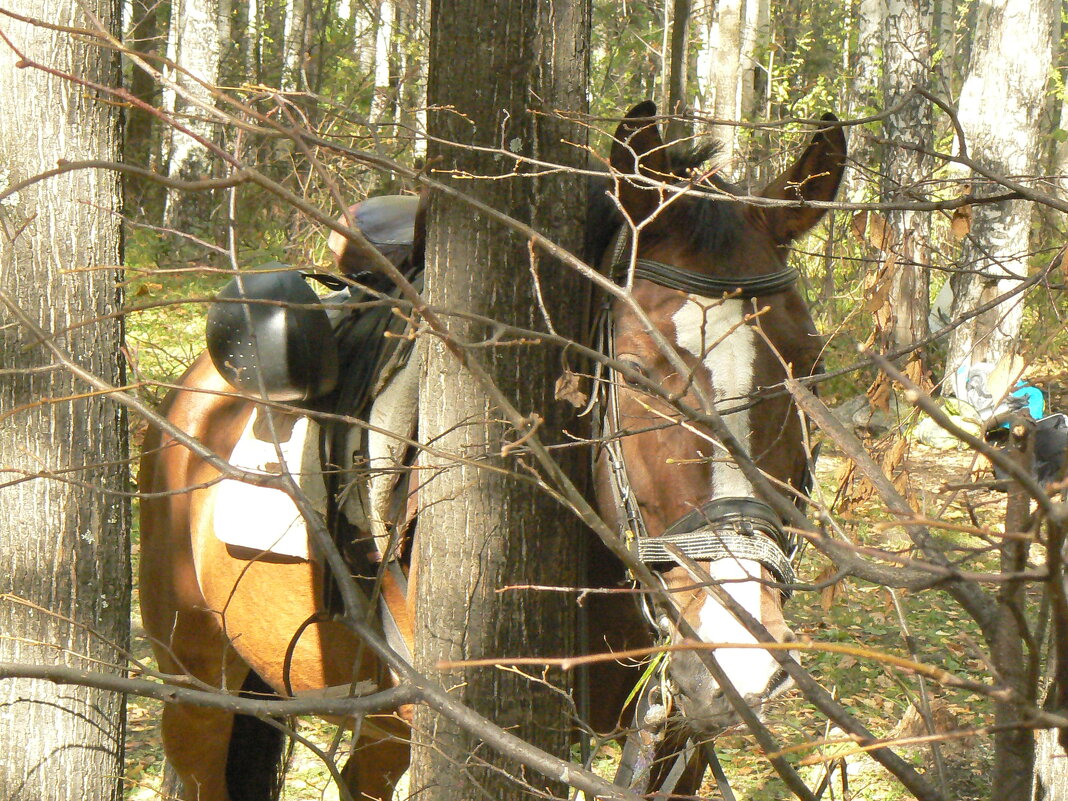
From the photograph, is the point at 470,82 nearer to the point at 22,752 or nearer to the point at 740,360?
the point at 740,360

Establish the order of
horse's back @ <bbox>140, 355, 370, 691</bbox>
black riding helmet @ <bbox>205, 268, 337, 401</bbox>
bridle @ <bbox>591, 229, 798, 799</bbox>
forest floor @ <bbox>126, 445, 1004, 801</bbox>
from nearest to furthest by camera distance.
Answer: bridle @ <bbox>591, 229, 798, 799</bbox>
black riding helmet @ <bbox>205, 268, 337, 401</bbox>
horse's back @ <bbox>140, 355, 370, 691</bbox>
forest floor @ <bbox>126, 445, 1004, 801</bbox>

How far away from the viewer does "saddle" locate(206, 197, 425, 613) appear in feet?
8.80

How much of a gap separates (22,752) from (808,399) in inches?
106

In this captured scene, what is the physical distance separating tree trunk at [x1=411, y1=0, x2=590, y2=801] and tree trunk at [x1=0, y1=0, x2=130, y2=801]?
3.80 feet

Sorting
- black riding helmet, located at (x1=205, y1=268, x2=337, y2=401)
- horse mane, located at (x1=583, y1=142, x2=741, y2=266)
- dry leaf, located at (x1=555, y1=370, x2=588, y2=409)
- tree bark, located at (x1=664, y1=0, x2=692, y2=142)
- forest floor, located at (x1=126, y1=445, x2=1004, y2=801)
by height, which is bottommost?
forest floor, located at (x1=126, y1=445, x2=1004, y2=801)

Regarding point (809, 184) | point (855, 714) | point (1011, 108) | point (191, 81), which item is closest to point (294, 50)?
point (191, 81)

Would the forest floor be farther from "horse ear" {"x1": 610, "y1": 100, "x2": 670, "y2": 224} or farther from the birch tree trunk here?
the birch tree trunk

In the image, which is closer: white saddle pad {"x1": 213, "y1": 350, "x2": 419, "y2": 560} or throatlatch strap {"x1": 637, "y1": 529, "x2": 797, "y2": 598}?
throatlatch strap {"x1": 637, "y1": 529, "x2": 797, "y2": 598}

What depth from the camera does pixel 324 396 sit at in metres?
3.05

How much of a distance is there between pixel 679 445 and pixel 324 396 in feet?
4.20

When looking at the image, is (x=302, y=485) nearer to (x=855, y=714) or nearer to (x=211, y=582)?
(x=211, y=582)

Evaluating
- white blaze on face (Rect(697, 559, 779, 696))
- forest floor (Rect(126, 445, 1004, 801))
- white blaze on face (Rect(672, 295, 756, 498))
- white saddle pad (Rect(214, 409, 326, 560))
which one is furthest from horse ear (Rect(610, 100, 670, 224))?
forest floor (Rect(126, 445, 1004, 801))

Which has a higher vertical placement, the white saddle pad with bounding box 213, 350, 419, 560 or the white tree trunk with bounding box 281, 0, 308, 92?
the white tree trunk with bounding box 281, 0, 308, 92

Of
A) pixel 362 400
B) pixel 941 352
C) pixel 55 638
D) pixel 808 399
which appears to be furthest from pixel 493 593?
pixel 941 352
